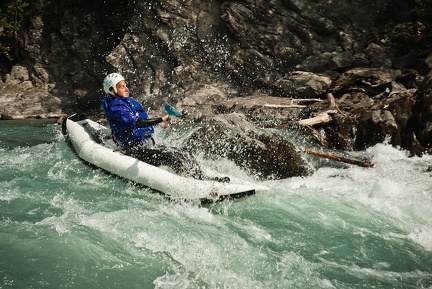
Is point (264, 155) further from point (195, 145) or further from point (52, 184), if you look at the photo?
point (52, 184)

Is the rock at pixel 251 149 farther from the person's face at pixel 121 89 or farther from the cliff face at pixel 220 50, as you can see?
the cliff face at pixel 220 50

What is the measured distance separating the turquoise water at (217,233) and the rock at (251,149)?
0.96ft

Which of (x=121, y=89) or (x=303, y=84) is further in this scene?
(x=303, y=84)

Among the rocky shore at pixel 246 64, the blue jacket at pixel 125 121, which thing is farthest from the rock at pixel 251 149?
the blue jacket at pixel 125 121

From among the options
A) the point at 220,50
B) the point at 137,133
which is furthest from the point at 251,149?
the point at 220,50

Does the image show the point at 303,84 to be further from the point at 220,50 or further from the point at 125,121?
the point at 125,121

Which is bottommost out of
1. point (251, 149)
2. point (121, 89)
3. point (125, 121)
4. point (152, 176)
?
point (152, 176)

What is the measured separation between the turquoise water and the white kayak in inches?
6.5

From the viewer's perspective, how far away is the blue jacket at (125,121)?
20.3ft

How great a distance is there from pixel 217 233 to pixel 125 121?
2570 millimetres

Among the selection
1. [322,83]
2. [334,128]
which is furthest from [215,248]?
[322,83]

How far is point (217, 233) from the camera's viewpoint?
462 cm

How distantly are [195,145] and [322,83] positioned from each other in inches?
210

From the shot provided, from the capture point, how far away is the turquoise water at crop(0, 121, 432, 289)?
12.4ft
